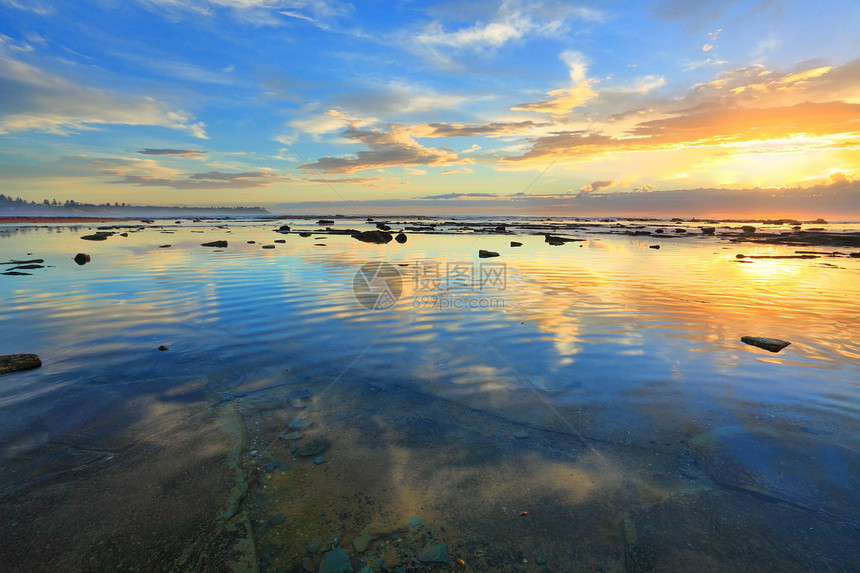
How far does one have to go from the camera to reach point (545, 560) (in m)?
3.20

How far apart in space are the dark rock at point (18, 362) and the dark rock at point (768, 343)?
14514 mm

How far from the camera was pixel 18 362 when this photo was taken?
6.87 meters

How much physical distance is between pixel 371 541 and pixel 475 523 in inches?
37.7

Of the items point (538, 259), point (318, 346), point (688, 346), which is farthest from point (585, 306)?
point (538, 259)

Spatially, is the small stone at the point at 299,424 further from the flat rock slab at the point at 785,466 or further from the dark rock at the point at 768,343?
the dark rock at the point at 768,343

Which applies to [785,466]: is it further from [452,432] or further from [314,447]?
[314,447]

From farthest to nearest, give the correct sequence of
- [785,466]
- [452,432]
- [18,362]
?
1. [18,362]
2. [452,432]
3. [785,466]

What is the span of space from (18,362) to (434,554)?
828cm

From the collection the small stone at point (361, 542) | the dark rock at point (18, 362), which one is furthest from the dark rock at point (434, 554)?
the dark rock at point (18, 362)

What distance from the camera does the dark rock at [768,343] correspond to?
825 cm
